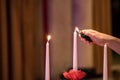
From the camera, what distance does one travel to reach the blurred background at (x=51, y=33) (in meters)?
2.06

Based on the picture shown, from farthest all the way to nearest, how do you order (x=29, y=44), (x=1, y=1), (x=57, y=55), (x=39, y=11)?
1. (x=57, y=55)
2. (x=39, y=11)
3. (x=29, y=44)
4. (x=1, y=1)

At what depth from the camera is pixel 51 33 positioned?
2.55 metres

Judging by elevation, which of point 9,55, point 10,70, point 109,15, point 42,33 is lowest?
point 10,70

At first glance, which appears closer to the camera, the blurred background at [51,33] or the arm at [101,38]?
the arm at [101,38]

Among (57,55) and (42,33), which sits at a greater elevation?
(42,33)

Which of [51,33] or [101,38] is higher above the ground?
[101,38]

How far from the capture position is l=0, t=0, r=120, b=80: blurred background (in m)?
2.06

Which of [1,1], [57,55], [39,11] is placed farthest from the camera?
[57,55]

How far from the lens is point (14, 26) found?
205 centimetres

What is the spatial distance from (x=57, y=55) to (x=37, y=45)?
282mm

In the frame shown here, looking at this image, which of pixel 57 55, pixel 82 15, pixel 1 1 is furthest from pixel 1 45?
pixel 82 15

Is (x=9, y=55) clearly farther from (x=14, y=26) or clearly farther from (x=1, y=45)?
(x=14, y=26)

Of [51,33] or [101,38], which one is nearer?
[101,38]

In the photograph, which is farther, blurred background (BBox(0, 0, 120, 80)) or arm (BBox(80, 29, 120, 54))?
blurred background (BBox(0, 0, 120, 80))
